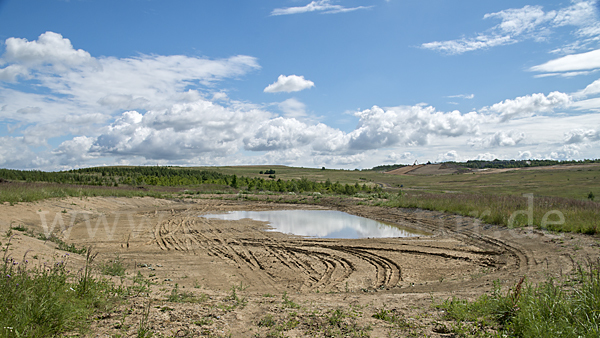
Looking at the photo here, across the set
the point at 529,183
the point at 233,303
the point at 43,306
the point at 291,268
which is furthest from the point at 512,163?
the point at 43,306

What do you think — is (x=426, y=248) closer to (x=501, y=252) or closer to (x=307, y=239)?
(x=501, y=252)

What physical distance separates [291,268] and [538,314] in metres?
6.28

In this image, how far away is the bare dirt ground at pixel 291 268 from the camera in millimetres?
4484

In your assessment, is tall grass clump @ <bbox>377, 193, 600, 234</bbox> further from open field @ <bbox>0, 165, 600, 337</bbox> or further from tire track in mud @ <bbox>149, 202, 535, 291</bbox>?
tire track in mud @ <bbox>149, 202, 535, 291</bbox>

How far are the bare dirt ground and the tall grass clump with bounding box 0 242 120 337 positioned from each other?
0.31 meters

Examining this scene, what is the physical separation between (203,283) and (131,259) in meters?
3.24

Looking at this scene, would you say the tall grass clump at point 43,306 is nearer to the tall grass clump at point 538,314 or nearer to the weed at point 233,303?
the weed at point 233,303

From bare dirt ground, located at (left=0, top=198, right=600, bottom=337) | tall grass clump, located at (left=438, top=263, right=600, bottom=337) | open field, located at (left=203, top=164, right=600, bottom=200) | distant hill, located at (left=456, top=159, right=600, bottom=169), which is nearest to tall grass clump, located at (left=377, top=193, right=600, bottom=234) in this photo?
bare dirt ground, located at (left=0, top=198, right=600, bottom=337)

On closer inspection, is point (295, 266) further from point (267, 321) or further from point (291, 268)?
point (267, 321)

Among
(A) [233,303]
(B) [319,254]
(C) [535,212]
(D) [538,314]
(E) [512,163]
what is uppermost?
(E) [512,163]

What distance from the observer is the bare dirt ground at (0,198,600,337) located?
448cm

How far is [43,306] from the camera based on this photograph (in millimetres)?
3854

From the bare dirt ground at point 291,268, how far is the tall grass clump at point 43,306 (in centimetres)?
31

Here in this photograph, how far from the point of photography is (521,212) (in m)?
14.7
